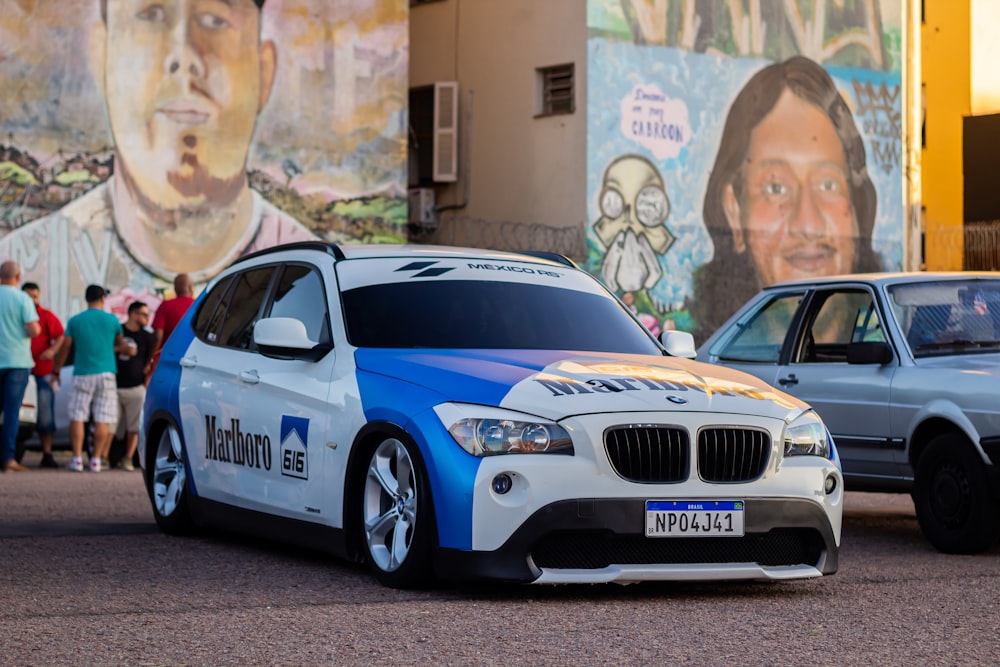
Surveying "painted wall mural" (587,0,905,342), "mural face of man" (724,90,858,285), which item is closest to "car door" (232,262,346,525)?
"painted wall mural" (587,0,905,342)

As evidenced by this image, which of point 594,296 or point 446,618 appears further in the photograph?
point 594,296

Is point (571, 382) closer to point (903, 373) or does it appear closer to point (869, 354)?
point (869, 354)

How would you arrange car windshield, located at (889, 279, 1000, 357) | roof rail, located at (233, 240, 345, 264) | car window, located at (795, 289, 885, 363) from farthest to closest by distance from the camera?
car window, located at (795, 289, 885, 363) < car windshield, located at (889, 279, 1000, 357) < roof rail, located at (233, 240, 345, 264)

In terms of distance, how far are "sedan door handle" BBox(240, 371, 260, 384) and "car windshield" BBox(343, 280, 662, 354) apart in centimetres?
71

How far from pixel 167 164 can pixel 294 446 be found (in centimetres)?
1692

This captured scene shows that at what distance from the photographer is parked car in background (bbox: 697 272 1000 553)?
10.1m

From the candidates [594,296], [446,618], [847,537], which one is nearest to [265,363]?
[594,296]

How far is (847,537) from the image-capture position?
11172 mm

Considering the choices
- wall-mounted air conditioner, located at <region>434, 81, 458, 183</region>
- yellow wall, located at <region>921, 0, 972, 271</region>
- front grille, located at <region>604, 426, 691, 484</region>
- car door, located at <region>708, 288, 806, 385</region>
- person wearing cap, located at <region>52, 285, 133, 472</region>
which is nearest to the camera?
front grille, located at <region>604, 426, 691, 484</region>

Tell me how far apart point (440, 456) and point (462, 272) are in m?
1.97

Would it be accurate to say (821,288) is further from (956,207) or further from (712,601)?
(956,207)

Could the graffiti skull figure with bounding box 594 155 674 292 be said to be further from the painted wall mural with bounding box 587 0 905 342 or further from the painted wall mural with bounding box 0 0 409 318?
the painted wall mural with bounding box 0 0 409 318

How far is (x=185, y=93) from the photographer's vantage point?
82.3 ft

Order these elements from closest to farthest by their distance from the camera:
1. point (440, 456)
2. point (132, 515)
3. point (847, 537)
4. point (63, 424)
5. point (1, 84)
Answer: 1. point (440, 456)
2. point (847, 537)
3. point (132, 515)
4. point (63, 424)
5. point (1, 84)
